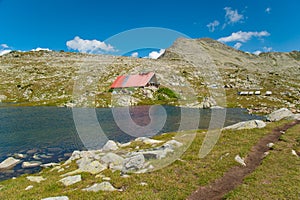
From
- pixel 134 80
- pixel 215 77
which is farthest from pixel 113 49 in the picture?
pixel 215 77

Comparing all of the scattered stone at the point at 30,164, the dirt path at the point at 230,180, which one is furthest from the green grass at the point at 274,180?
the scattered stone at the point at 30,164

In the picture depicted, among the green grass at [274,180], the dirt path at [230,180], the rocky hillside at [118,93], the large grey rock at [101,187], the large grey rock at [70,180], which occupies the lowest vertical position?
the dirt path at [230,180]

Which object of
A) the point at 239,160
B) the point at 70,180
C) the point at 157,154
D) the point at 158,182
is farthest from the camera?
the point at 157,154

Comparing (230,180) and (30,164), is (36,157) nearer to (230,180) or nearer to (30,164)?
(30,164)

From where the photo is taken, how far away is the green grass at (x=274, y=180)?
1262 centimetres

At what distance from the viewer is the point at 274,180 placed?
48.0 feet

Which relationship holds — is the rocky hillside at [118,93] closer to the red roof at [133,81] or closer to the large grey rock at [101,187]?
the red roof at [133,81]

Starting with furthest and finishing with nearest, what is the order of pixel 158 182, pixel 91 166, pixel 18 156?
pixel 18 156
pixel 91 166
pixel 158 182

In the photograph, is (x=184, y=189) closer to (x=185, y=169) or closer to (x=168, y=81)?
(x=185, y=169)

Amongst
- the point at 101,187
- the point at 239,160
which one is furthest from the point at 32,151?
the point at 239,160

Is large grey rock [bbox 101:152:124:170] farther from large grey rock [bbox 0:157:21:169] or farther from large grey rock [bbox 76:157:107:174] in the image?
large grey rock [bbox 0:157:21:169]

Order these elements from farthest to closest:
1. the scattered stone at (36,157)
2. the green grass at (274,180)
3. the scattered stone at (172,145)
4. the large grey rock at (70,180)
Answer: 1. the scattered stone at (36,157)
2. the scattered stone at (172,145)
3. the large grey rock at (70,180)
4. the green grass at (274,180)

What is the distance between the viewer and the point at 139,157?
18.0 metres

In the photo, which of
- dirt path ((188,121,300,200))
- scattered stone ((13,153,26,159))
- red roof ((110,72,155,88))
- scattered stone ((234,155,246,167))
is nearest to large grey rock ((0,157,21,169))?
scattered stone ((13,153,26,159))
